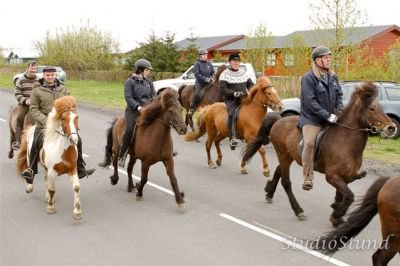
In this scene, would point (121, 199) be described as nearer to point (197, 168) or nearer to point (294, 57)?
point (197, 168)

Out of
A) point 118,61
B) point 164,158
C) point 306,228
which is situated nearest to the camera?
point 306,228

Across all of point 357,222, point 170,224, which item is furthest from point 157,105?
point 357,222

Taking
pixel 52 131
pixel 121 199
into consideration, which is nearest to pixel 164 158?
pixel 121 199

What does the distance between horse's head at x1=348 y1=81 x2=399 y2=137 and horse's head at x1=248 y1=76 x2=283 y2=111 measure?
10.3 feet

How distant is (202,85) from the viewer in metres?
16.2

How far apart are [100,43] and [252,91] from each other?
4849 cm

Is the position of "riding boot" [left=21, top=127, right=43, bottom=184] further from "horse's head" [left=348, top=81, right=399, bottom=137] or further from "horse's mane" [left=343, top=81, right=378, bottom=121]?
"horse's head" [left=348, top=81, right=399, bottom=137]

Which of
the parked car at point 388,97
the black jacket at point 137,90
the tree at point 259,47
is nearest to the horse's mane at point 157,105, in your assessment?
the black jacket at point 137,90

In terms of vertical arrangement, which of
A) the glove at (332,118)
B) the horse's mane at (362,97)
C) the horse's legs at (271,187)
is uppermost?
the horse's mane at (362,97)

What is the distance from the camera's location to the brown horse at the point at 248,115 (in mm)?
10172

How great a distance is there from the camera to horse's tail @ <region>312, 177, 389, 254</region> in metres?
4.99

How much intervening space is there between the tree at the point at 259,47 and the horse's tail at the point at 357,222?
30497mm

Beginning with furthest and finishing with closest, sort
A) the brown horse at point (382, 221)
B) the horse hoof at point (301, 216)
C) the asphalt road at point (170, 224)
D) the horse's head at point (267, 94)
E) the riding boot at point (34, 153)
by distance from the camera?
1. the horse's head at point (267, 94)
2. the riding boot at point (34, 153)
3. the horse hoof at point (301, 216)
4. the asphalt road at point (170, 224)
5. the brown horse at point (382, 221)

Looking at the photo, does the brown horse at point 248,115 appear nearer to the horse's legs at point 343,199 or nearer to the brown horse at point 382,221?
the horse's legs at point 343,199
